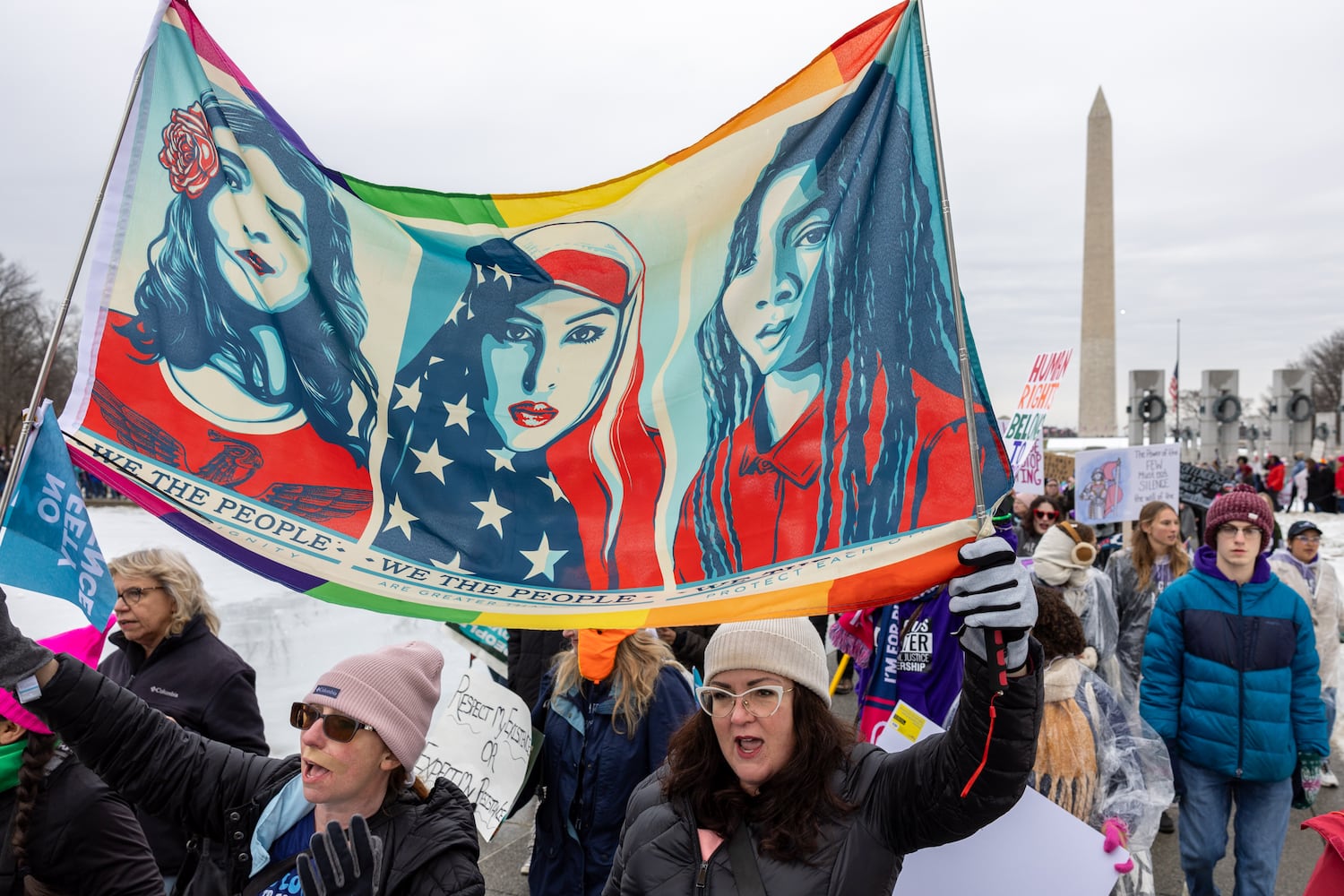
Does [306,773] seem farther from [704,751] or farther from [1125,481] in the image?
[1125,481]

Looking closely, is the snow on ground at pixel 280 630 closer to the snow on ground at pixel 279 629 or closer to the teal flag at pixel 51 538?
the snow on ground at pixel 279 629

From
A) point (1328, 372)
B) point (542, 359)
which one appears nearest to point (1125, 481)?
point (542, 359)

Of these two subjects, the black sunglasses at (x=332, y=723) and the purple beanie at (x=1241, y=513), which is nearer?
the black sunglasses at (x=332, y=723)

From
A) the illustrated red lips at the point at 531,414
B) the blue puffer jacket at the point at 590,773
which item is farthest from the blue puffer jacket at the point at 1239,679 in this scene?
the illustrated red lips at the point at 531,414

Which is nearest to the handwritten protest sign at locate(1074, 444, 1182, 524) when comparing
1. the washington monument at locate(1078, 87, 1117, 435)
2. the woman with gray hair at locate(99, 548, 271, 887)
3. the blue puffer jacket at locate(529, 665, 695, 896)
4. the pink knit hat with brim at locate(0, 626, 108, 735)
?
the blue puffer jacket at locate(529, 665, 695, 896)

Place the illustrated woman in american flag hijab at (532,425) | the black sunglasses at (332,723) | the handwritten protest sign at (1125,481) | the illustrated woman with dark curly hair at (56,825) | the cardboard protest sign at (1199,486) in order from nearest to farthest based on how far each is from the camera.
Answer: the black sunglasses at (332,723) < the illustrated woman with dark curly hair at (56,825) < the illustrated woman in american flag hijab at (532,425) < the handwritten protest sign at (1125,481) < the cardboard protest sign at (1199,486)

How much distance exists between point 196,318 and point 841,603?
1.80 meters

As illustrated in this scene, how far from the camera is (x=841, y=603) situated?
2.32m

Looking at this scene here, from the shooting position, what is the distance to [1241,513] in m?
4.36

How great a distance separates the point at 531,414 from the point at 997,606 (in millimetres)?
1397

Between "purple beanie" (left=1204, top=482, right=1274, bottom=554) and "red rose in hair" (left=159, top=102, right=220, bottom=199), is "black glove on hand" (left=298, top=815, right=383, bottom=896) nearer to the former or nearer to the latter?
"red rose in hair" (left=159, top=102, right=220, bottom=199)

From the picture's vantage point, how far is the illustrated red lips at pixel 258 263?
9.37 feet

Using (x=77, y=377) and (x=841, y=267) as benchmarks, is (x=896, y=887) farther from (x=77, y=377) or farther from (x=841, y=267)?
(x=77, y=377)

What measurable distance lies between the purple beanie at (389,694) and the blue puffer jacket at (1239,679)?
11.0 ft
